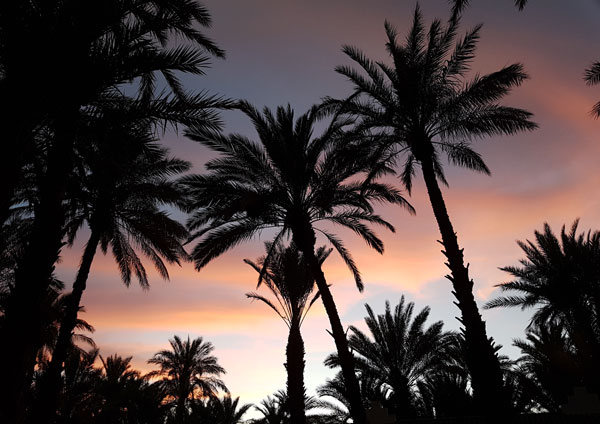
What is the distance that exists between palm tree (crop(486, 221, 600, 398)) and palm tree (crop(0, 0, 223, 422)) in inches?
686

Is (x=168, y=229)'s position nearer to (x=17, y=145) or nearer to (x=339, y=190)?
(x=339, y=190)

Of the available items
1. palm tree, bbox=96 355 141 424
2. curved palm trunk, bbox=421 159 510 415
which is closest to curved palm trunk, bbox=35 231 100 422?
palm tree, bbox=96 355 141 424

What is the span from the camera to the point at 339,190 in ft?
47.6

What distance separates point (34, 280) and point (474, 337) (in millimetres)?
8822

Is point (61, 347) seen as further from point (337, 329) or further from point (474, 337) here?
point (474, 337)

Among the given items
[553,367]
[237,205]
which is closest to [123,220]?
[237,205]

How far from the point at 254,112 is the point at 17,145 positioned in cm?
857

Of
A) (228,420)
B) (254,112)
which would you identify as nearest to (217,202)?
(254,112)

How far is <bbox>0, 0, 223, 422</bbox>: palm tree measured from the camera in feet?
18.9

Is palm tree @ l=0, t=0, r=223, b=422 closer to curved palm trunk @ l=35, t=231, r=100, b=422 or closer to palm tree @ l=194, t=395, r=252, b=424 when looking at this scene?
curved palm trunk @ l=35, t=231, r=100, b=422

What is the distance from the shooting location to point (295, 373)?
17.0 metres

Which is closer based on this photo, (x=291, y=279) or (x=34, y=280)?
(x=34, y=280)

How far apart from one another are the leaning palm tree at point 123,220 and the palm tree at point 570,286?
1579 centimetres

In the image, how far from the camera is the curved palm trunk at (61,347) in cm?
1047
